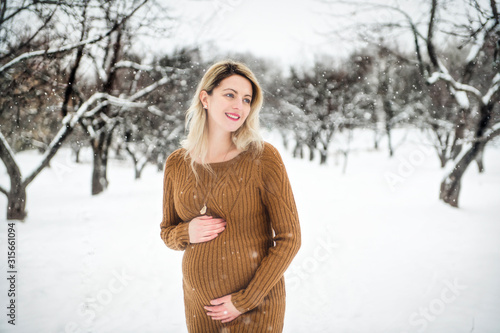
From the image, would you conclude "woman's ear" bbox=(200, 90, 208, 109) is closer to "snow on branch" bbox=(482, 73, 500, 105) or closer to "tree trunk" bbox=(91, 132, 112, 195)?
"snow on branch" bbox=(482, 73, 500, 105)

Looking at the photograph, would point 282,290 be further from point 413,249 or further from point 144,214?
point 144,214

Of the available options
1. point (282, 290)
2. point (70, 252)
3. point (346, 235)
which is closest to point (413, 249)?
point (346, 235)

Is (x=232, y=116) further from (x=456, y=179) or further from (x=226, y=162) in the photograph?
(x=456, y=179)

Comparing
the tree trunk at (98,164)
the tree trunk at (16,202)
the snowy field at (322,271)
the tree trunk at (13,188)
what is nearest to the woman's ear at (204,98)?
the snowy field at (322,271)

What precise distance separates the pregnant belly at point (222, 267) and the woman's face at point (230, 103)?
2.12ft

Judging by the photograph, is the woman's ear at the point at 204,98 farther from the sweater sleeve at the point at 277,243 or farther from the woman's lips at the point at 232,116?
the sweater sleeve at the point at 277,243

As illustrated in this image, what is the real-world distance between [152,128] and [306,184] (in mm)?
9122

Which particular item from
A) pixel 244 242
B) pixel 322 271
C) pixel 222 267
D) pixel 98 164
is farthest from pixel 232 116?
pixel 98 164

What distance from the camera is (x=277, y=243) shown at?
1357 mm

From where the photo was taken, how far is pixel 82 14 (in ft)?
17.3

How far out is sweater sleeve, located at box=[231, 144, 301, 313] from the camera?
1.33m

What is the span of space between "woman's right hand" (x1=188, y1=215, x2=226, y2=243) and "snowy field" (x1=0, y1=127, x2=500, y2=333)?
2.30 metres

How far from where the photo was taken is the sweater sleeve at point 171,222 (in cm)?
154

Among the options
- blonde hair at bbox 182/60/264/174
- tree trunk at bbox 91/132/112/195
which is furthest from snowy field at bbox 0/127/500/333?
tree trunk at bbox 91/132/112/195
